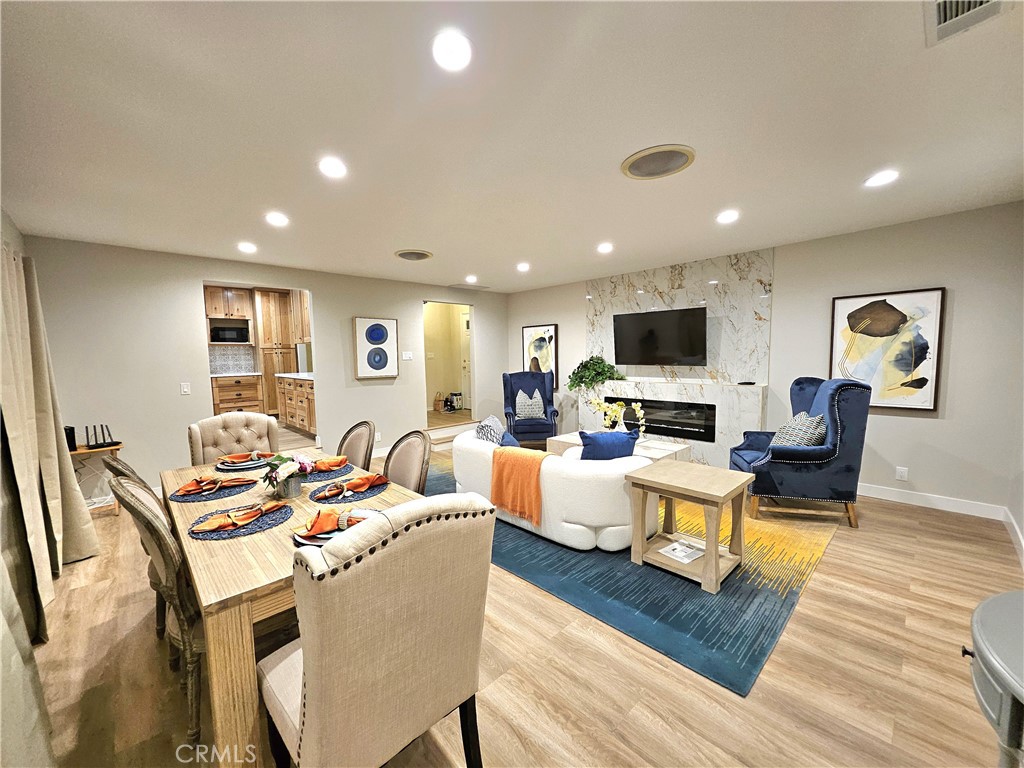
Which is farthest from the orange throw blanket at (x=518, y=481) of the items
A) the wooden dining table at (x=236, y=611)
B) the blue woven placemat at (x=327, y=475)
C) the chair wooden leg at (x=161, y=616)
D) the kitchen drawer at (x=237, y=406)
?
the kitchen drawer at (x=237, y=406)

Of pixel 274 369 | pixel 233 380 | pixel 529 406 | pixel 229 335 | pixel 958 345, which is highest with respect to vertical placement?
pixel 229 335

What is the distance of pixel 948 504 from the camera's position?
3389 millimetres

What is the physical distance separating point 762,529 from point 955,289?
8.44ft

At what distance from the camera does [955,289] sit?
10.7ft

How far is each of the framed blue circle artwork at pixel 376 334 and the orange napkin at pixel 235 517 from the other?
3.99 m

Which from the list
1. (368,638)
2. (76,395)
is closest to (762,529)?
(368,638)

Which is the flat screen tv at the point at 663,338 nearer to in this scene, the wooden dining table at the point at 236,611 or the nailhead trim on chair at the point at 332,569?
the nailhead trim on chair at the point at 332,569

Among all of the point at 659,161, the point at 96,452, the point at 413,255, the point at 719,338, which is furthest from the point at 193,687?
the point at 719,338

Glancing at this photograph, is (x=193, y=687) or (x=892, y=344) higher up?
(x=892, y=344)

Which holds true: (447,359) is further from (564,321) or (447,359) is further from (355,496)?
(355,496)

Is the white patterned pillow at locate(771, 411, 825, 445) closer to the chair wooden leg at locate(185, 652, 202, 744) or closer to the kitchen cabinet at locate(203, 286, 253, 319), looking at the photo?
the chair wooden leg at locate(185, 652, 202, 744)

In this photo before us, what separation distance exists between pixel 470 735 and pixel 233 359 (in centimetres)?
760

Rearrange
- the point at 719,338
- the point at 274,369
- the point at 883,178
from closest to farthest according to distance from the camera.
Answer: the point at 883,178
the point at 719,338
the point at 274,369

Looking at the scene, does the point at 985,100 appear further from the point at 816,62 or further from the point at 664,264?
the point at 664,264
